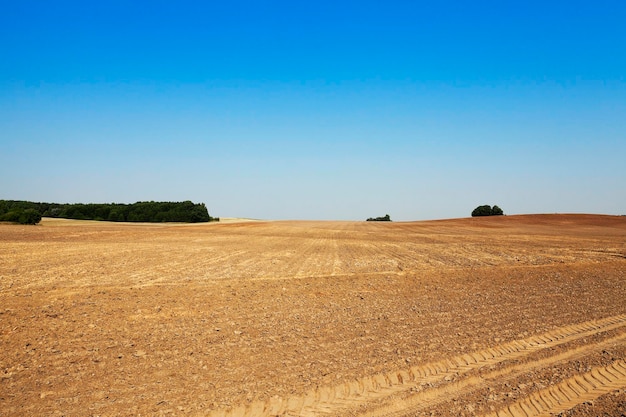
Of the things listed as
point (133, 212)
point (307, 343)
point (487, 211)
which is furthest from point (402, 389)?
point (133, 212)

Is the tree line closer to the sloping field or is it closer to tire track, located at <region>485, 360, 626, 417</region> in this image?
the sloping field

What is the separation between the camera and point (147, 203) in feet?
298

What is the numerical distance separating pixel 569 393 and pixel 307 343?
14.7ft

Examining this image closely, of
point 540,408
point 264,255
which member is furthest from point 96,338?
point 264,255

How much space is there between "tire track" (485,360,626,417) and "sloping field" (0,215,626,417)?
0.03 m

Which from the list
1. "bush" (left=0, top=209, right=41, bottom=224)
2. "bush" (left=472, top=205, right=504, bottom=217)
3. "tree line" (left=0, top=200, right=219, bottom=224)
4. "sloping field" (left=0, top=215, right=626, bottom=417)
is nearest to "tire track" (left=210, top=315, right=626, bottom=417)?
"sloping field" (left=0, top=215, right=626, bottom=417)

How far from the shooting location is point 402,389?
6.35 meters

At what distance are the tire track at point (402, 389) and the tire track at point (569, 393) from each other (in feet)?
2.28

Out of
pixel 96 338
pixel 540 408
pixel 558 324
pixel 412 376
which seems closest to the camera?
pixel 540 408

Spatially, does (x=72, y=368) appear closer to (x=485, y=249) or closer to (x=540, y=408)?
(x=540, y=408)

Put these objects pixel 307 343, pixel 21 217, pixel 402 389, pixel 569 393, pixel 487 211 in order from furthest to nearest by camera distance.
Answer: pixel 487 211 < pixel 21 217 < pixel 307 343 < pixel 402 389 < pixel 569 393

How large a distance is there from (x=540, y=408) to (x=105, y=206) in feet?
303

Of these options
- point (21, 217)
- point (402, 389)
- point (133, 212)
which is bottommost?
point (402, 389)

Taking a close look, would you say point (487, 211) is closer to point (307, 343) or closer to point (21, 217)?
point (21, 217)
